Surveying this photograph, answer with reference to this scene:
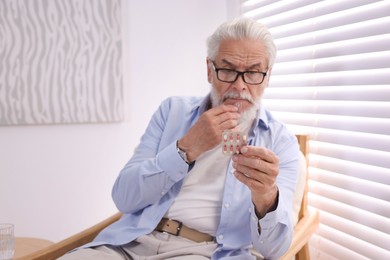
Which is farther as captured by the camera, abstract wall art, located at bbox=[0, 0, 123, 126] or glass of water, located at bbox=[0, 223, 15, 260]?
abstract wall art, located at bbox=[0, 0, 123, 126]

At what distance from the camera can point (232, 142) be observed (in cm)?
106

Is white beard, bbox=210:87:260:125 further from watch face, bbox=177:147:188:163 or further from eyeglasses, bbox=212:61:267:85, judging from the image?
watch face, bbox=177:147:188:163

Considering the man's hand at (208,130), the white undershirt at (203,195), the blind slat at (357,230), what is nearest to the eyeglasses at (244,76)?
the man's hand at (208,130)

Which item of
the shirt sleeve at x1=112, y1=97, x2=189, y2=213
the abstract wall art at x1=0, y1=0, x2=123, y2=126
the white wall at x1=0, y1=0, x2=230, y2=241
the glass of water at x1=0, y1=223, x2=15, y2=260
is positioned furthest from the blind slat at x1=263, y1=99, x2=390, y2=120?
the glass of water at x1=0, y1=223, x2=15, y2=260

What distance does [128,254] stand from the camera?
131cm

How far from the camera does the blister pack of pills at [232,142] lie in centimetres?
107

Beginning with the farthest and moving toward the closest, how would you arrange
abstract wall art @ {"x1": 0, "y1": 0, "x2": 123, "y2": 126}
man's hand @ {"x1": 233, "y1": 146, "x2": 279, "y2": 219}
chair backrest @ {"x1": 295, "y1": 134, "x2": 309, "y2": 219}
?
abstract wall art @ {"x1": 0, "y1": 0, "x2": 123, "y2": 126}, chair backrest @ {"x1": 295, "y1": 134, "x2": 309, "y2": 219}, man's hand @ {"x1": 233, "y1": 146, "x2": 279, "y2": 219}

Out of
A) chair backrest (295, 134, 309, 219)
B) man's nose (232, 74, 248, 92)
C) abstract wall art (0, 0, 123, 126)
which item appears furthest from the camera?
abstract wall art (0, 0, 123, 126)

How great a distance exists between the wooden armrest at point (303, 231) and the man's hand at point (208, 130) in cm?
44

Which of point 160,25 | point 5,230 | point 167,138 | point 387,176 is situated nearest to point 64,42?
point 160,25

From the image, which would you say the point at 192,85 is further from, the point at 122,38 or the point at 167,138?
the point at 167,138

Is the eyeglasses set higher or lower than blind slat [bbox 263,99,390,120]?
higher

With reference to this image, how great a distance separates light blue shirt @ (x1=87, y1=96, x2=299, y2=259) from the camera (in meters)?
1.17

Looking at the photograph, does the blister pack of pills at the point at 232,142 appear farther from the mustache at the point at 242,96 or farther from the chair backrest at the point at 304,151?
the chair backrest at the point at 304,151
